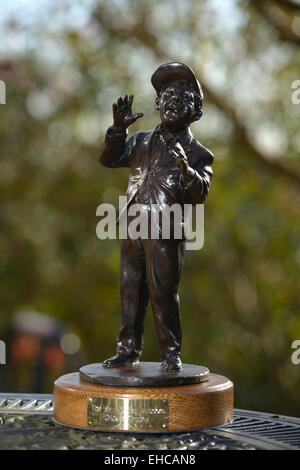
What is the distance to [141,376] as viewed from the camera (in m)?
3.02

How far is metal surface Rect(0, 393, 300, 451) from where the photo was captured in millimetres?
2709

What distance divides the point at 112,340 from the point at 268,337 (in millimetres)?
2733

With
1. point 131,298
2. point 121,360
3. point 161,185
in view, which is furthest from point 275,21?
point 121,360

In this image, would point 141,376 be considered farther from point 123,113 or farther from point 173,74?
point 173,74

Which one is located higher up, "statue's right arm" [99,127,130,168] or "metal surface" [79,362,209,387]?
"statue's right arm" [99,127,130,168]

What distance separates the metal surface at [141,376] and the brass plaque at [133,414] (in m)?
0.10

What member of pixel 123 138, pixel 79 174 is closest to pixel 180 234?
pixel 123 138

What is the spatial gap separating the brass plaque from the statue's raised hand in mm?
1371

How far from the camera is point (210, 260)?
32.7ft

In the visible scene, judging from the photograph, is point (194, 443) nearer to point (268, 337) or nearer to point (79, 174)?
point (268, 337)

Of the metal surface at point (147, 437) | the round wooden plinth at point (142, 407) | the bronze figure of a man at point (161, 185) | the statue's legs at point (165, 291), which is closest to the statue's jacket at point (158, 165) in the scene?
the bronze figure of a man at point (161, 185)

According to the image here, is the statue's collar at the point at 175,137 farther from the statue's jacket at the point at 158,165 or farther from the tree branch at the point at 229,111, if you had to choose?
the tree branch at the point at 229,111

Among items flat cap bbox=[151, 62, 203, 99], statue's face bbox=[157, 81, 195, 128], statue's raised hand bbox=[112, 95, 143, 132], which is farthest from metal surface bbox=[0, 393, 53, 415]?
flat cap bbox=[151, 62, 203, 99]

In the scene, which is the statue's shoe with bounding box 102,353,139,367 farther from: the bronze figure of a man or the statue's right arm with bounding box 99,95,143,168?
the statue's right arm with bounding box 99,95,143,168
